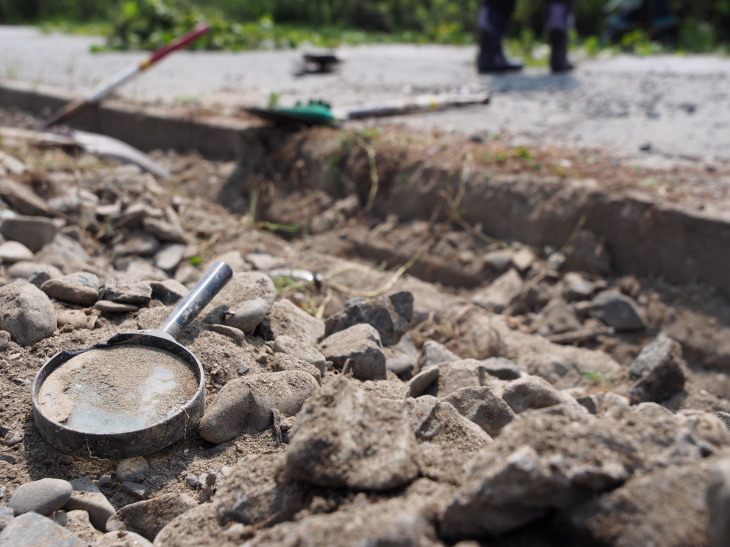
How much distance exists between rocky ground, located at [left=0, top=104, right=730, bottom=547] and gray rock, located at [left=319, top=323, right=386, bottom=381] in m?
0.01

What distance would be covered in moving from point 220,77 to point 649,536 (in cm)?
708

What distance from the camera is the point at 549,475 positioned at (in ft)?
4.99

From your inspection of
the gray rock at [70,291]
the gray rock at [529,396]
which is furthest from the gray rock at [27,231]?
the gray rock at [529,396]

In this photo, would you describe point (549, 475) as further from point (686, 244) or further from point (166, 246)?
point (166, 246)

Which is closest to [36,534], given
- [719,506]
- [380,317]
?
[719,506]

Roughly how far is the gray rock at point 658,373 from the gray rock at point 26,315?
93.7 inches

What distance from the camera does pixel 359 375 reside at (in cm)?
274

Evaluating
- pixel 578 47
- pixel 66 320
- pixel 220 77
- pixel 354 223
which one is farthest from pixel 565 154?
pixel 578 47

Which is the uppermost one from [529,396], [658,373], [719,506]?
[719,506]

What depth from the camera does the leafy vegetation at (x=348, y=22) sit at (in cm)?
1005

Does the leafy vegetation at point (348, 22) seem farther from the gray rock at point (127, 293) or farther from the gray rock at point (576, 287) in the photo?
the gray rock at point (127, 293)

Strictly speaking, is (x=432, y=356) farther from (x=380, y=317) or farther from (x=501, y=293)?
(x=501, y=293)

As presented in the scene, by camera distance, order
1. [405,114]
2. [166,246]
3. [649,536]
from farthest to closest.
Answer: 1. [405,114]
2. [166,246]
3. [649,536]

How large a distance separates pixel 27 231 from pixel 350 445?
2607mm
